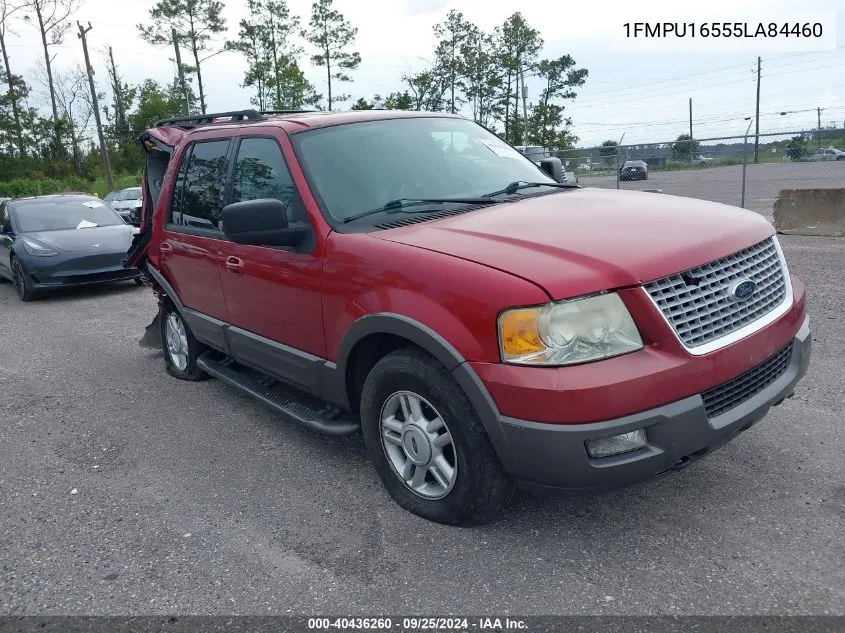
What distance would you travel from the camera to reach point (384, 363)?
3.20 metres

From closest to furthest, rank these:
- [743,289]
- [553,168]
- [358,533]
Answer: [743,289] → [358,533] → [553,168]

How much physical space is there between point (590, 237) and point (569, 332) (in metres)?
0.55

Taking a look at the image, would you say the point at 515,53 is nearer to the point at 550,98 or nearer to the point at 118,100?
the point at 550,98

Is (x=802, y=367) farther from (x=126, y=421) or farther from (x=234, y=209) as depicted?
(x=126, y=421)

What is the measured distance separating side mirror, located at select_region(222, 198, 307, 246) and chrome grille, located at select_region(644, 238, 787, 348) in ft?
5.83

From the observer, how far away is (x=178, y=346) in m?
5.78

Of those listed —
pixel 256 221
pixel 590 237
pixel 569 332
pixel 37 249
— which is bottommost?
pixel 37 249

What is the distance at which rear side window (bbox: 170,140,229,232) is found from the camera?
14.8ft

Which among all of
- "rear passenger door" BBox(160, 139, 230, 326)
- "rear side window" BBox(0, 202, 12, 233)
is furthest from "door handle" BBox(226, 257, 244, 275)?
"rear side window" BBox(0, 202, 12, 233)

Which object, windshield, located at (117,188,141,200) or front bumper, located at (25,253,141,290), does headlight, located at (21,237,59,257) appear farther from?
windshield, located at (117,188,141,200)

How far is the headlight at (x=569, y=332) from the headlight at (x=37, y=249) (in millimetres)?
9555

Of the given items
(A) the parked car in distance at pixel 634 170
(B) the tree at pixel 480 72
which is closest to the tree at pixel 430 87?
(B) the tree at pixel 480 72

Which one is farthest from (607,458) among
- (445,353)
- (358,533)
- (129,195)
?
(129,195)

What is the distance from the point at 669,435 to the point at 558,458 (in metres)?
0.42
